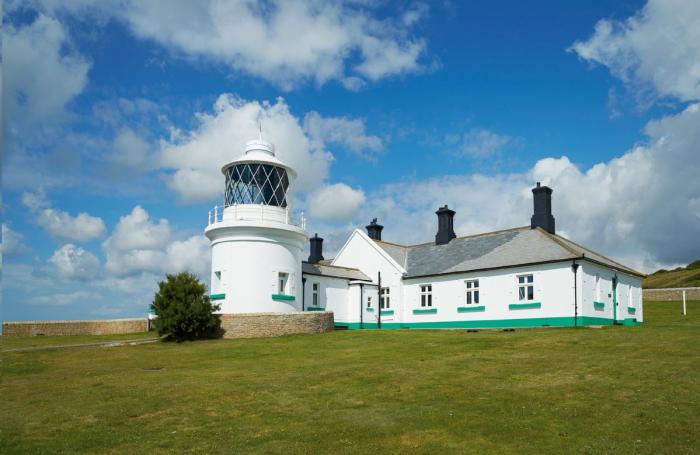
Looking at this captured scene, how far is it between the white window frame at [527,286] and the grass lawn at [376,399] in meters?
7.65

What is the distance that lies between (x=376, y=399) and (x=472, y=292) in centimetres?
1872

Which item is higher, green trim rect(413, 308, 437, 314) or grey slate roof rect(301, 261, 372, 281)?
grey slate roof rect(301, 261, 372, 281)

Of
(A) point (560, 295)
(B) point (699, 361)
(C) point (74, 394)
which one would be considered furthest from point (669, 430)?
(A) point (560, 295)

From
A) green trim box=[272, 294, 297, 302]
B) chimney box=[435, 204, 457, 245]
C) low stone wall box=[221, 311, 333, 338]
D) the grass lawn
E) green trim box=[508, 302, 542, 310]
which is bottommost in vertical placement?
the grass lawn

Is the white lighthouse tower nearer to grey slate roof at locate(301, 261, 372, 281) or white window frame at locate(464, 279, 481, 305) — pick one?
grey slate roof at locate(301, 261, 372, 281)

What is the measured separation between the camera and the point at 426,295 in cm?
3225

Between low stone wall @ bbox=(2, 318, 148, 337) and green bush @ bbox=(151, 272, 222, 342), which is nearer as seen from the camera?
green bush @ bbox=(151, 272, 222, 342)

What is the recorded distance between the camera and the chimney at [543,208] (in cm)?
3061

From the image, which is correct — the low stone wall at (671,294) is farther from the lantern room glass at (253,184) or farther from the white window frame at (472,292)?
the lantern room glass at (253,184)

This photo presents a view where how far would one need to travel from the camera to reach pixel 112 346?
76.3 feet

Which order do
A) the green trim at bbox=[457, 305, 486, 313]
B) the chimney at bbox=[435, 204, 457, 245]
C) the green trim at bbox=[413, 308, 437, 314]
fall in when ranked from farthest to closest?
the chimney at bbox=[435, 204, 457, 245]
the green trim at bbox=[413, 308, 437, 314]
the green trim at bbox=[457, 305, 486, 313]

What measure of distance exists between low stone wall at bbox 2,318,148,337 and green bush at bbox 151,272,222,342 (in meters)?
8.01

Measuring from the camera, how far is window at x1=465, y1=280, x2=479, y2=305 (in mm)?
29766

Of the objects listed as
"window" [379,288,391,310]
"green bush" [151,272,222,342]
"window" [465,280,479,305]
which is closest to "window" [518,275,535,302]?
"window" [465,280,479,305]
